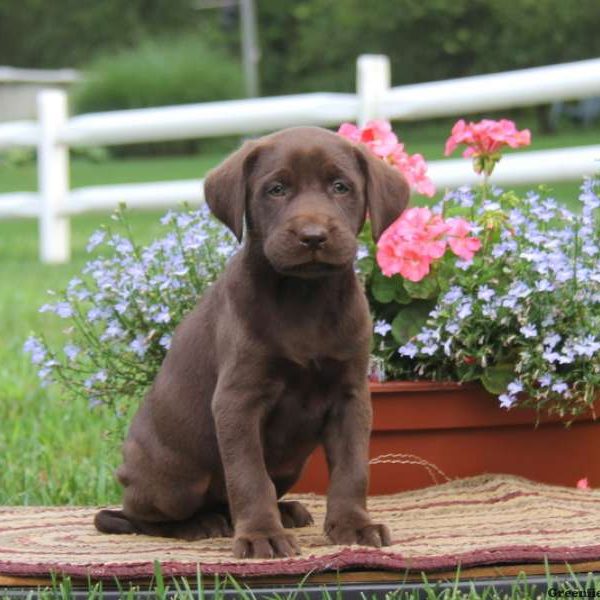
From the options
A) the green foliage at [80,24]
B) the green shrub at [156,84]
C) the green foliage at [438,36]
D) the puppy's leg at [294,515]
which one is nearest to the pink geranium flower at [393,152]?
the puppy's leg at [294,515]

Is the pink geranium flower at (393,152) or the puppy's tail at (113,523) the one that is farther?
the pink geranium flower at (393,152)

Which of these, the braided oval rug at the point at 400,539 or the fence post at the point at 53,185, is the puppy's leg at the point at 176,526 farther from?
the fence post at the point at 53,185

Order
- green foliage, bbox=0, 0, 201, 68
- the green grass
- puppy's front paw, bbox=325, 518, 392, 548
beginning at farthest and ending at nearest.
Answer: green foliage, bbox=0, 0, 201, 68, puppy's front paw, bbox=325, 518, 392, 548, the green grass

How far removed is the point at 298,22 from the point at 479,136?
44250 millimetres

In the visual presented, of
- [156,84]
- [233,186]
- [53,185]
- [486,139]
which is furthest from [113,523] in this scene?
[156,84]

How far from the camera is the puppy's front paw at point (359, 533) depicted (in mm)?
3377

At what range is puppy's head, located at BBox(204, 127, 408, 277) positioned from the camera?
10.5 feet

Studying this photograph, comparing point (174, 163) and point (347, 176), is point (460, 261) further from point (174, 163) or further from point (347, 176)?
point (174, 163)

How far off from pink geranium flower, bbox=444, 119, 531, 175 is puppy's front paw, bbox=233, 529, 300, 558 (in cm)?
163

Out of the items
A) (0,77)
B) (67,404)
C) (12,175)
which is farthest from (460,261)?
(0,77)

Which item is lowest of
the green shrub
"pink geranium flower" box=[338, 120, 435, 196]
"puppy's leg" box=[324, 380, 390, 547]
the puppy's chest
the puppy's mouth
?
"puppy's leg" box=[324, 380, 390, 547]

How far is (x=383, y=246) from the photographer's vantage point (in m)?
4.23

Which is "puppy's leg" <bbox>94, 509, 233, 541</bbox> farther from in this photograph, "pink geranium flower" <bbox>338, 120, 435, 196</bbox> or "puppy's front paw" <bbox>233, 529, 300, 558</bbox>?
"pink geranium flower" <bbox>338, 120, 435, 196</bbox>

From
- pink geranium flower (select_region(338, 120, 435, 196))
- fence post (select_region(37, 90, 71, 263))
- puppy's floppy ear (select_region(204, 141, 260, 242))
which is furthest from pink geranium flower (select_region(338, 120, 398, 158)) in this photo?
fence post (select_region(37, 90, 71, 263))
